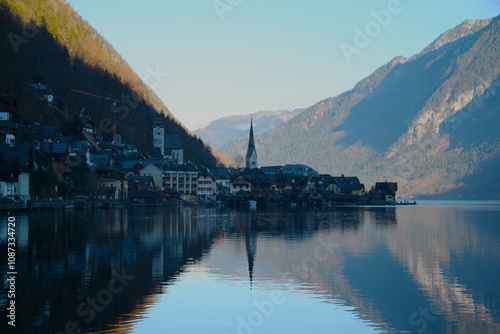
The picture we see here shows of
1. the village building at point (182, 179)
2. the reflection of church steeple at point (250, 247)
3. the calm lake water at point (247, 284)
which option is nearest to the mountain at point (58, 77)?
the village building at point (182, 179)

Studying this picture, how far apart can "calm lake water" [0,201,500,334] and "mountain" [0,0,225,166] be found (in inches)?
2615

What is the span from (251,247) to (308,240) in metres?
7.47

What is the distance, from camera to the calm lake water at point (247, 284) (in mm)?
24719

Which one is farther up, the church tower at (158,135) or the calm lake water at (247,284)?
the church tower at (158,135)

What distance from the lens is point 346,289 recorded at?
31.7 meters

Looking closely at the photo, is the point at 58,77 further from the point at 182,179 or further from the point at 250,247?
the point at 250,247

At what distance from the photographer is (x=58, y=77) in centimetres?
15562

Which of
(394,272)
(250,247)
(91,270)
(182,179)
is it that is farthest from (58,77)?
(394,272)

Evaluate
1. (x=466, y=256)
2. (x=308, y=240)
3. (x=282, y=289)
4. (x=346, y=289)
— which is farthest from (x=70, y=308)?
(x=308, y=240)

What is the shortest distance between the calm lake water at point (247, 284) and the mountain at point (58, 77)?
66417 millimetres

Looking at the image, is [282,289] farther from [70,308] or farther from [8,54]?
[8,54]

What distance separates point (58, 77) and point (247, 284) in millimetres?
131226

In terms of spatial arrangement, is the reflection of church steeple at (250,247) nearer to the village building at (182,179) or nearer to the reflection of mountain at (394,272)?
the reflection of mountain at (394,272)

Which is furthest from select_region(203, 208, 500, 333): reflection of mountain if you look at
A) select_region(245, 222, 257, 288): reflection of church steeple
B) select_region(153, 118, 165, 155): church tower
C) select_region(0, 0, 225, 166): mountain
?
select_region(153, 118, 165, 155): church tower
